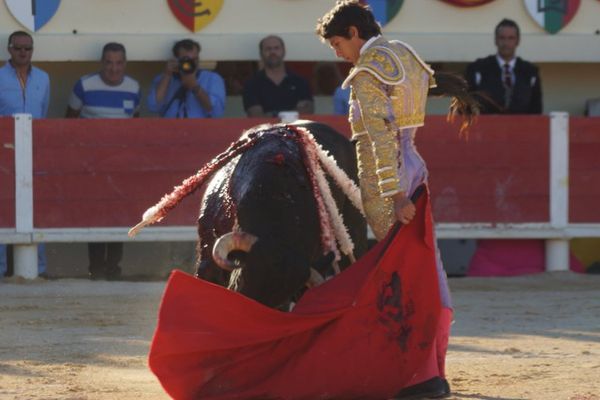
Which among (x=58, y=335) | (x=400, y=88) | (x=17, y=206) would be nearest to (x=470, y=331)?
(x=58, y=335)

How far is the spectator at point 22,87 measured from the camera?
861 centimetres

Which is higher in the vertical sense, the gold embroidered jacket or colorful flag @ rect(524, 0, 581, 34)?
colorful flag @ rect(524, 0, 581, 34)

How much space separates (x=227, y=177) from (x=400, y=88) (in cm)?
68

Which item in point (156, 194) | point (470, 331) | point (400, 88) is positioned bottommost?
point (470, 331)

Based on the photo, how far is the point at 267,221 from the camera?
4.54 meters

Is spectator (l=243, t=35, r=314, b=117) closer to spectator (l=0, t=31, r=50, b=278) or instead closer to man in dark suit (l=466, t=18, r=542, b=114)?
man in dark suit (l=466, t=18, r=542, b=114)

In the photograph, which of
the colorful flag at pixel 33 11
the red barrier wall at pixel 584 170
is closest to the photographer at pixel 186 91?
the colorful flag at pixel 33 11

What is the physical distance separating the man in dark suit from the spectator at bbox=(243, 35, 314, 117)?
1033 millimetres

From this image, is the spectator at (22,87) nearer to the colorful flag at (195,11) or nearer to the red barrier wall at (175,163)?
the red barrier wall at (175,163)

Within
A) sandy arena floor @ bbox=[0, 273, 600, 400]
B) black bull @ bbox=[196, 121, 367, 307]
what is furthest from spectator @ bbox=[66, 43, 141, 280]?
black bull @ bbox=[196, 121, 367, 307]

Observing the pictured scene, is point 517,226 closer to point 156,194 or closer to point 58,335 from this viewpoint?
point 156,194

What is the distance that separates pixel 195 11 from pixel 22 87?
132 cm

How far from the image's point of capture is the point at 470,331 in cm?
661

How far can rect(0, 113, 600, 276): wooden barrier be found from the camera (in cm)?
855
